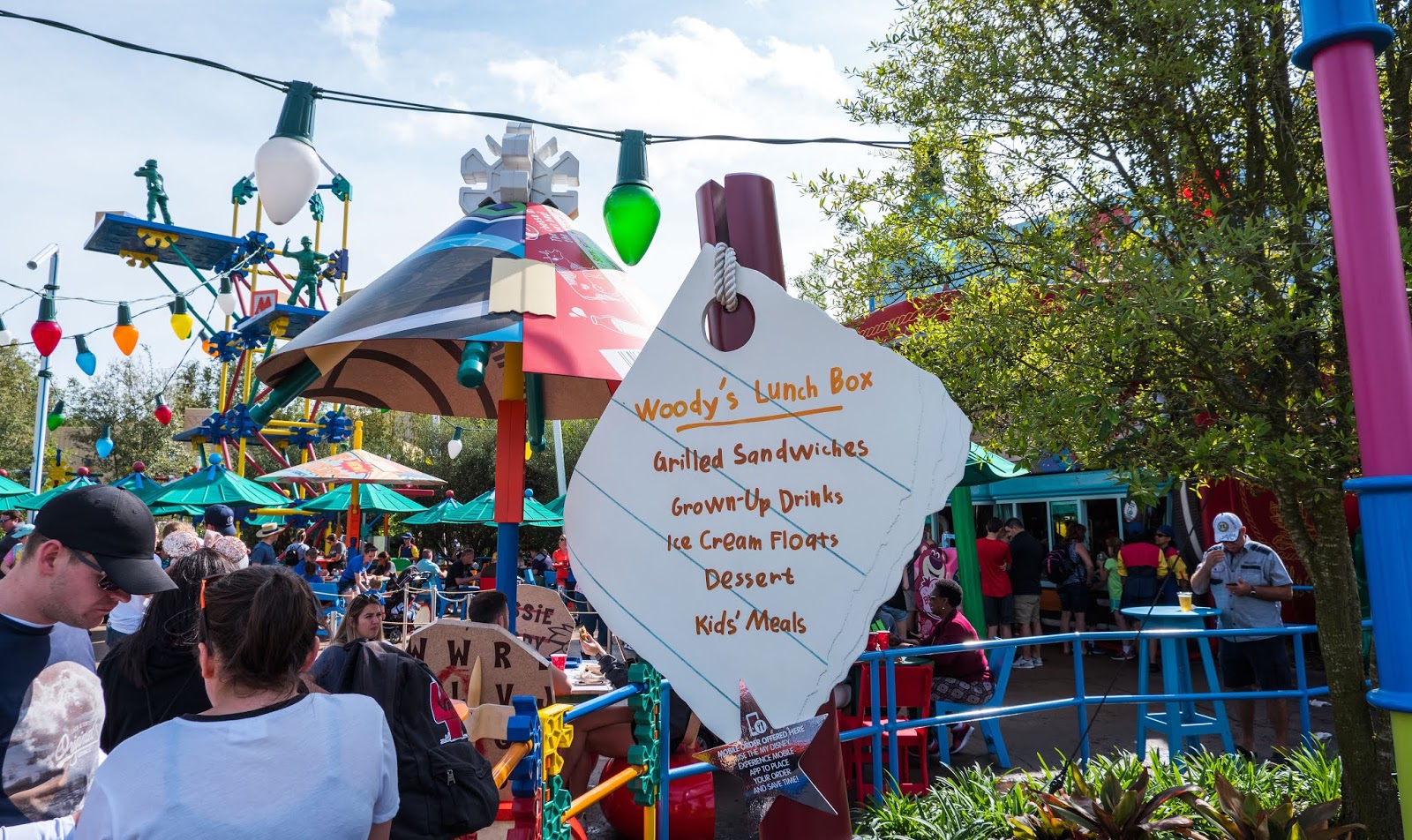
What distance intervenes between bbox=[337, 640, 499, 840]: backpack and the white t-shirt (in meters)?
0.79

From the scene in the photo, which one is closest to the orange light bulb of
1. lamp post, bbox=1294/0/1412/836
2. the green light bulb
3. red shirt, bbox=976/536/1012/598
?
the green light bulb

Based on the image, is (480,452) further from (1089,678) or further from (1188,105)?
(1188,105)

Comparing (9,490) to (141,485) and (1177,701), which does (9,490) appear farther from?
(1177,701)

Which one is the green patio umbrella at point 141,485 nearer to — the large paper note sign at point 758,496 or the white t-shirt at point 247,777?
the white t-shirt at point 247,777

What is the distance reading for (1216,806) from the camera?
412 centimetres

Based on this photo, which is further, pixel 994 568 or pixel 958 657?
pixel 994 568

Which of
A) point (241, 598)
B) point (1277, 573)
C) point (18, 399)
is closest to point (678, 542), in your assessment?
point (241, 598)

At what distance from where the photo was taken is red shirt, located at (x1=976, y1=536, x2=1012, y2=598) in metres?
10.6

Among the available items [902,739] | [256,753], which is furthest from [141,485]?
[256,753]

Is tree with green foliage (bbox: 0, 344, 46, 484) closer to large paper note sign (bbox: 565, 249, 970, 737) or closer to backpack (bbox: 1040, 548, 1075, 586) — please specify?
backpack (bbox: 1040, 548, 1075, 586)

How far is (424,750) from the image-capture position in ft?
8.30

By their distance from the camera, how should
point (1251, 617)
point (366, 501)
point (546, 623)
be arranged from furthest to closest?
point (366, 501) < point (1251, 617) < point (546, 623)

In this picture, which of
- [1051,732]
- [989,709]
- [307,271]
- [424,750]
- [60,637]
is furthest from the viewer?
[307,271]

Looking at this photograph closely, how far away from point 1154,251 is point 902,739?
354 cm
